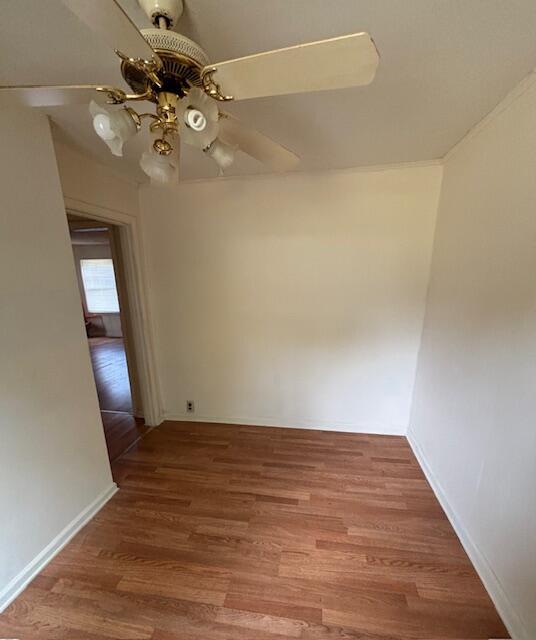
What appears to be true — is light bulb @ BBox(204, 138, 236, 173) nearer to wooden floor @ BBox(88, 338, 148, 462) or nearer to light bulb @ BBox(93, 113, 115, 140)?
light bulb @ BBox(93, 113, 115, 140)

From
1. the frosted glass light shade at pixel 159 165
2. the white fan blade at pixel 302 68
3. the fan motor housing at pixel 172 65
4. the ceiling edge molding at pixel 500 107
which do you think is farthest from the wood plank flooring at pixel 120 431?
the ceiling edge molding at pixel 500 107

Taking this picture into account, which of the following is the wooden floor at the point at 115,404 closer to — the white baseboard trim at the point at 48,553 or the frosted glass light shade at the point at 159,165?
the white baseboard trim at the point at 48,553

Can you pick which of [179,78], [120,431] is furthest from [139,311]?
[179,78]

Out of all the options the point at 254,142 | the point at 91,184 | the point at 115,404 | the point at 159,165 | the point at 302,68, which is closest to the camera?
the point at 302,68

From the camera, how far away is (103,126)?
2.49ft

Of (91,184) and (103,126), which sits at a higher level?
(91,184)

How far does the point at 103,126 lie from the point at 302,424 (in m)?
2.56

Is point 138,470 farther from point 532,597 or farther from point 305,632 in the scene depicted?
point 532,597

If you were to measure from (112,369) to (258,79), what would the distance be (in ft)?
15.3

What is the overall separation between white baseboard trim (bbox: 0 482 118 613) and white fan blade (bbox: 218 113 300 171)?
216 centimetres

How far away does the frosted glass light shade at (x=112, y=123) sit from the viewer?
2.47 ft

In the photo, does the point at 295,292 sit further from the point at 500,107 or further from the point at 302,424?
the point at 500,107

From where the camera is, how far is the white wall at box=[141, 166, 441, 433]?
222 centimetres

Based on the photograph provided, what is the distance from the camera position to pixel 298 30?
3.10 feet
